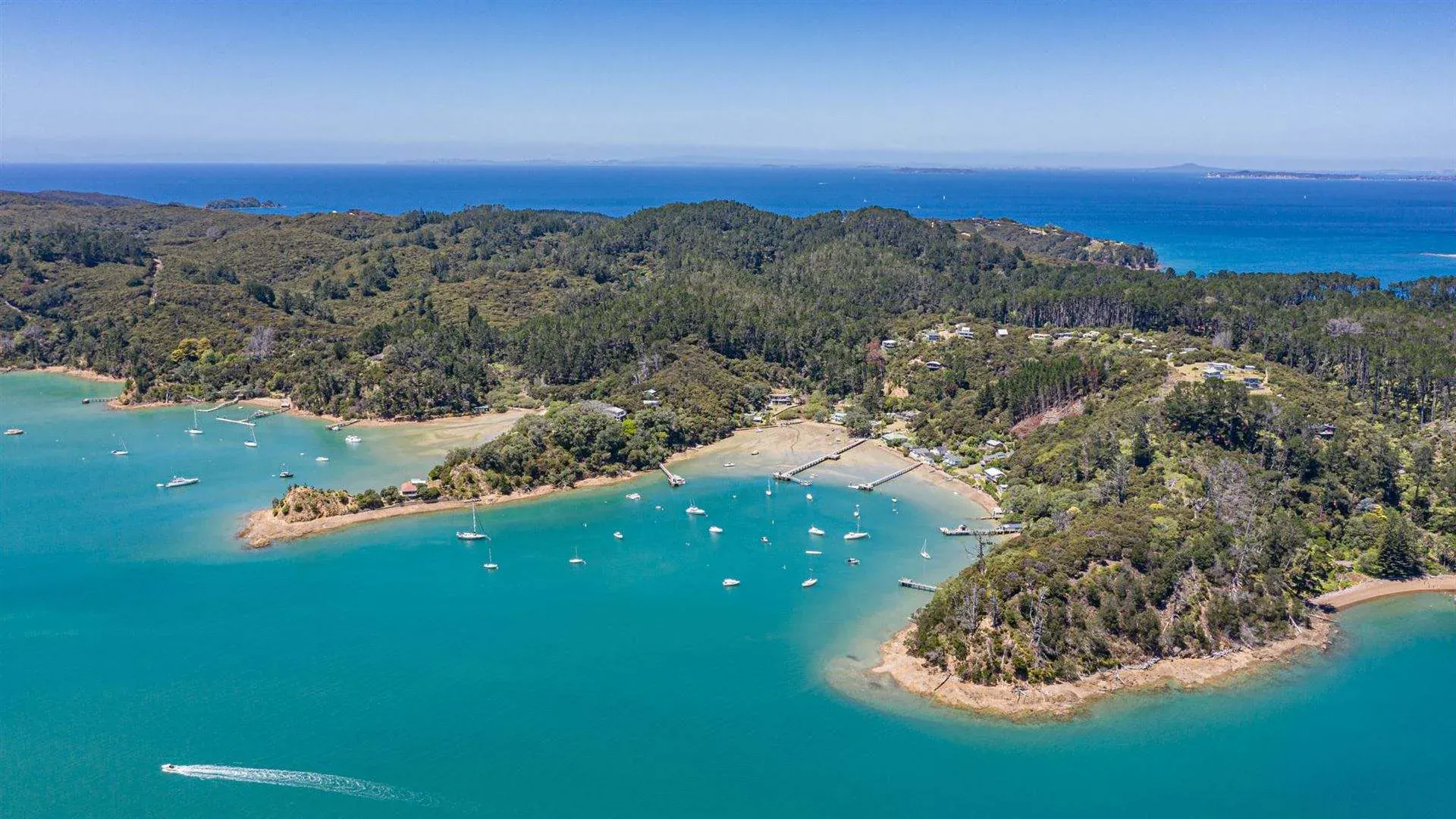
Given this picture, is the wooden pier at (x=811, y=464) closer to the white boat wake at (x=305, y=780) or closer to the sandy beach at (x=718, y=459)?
the sandy beach at (x=718, y=459)

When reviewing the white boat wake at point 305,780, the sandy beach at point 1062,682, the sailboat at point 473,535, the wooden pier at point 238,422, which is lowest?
the white boat wake at point 305,780

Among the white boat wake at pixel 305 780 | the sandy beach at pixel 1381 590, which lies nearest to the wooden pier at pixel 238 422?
the white boat wake at pixel 305 780

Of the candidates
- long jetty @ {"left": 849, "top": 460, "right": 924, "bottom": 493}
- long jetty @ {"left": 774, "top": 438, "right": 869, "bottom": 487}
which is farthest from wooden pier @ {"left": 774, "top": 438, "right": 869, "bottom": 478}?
long jetty @ {"left": 849, "top": 460, "right": 924, "bottom": 493}

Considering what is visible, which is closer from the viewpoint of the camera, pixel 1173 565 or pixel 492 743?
pixel 492 743

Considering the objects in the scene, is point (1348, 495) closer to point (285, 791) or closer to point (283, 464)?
point (285, 791)

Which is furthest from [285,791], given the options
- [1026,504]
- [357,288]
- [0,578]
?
[357,288]
